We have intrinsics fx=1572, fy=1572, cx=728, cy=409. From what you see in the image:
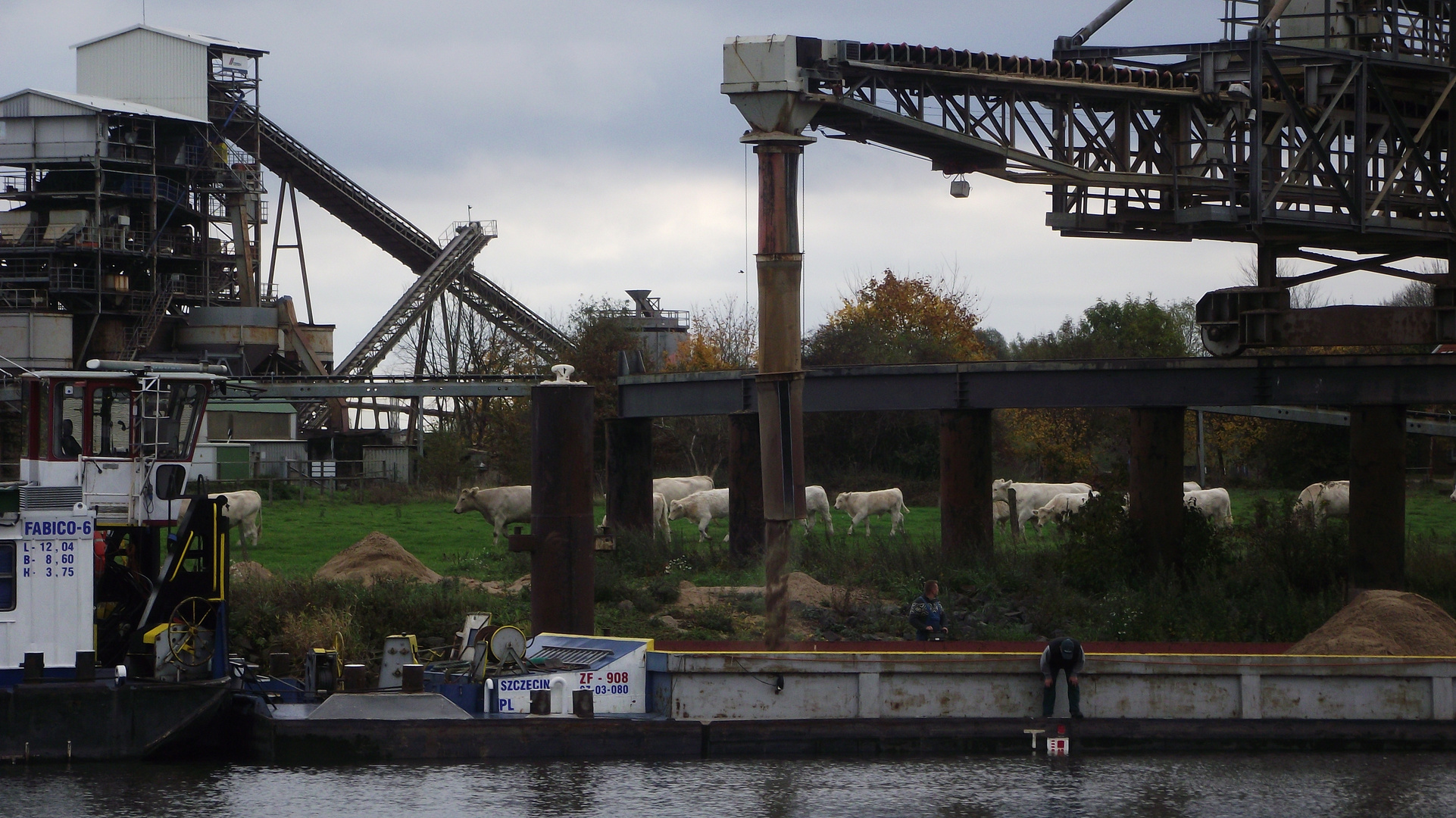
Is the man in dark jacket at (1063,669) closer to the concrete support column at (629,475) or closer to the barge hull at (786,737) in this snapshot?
the barge hull at (786,737)

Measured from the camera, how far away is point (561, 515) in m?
23.0

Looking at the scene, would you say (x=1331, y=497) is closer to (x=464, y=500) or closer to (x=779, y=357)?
(x=464, y=500)

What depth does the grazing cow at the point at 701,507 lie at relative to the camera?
43719 mm

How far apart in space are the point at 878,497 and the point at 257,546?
694 inches

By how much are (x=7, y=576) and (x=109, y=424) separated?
2405 mm

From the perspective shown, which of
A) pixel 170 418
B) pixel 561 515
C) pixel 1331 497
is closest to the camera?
pixel 170 418

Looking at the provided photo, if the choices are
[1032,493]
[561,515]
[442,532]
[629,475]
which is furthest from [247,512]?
[1032,493]

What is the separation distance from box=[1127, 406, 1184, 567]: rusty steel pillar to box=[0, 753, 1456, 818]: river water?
10.8 meters

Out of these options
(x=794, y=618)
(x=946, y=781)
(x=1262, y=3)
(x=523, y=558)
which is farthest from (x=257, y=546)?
(x=1262, y=3)

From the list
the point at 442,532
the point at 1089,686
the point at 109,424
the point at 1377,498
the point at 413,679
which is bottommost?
the point at 1089,686

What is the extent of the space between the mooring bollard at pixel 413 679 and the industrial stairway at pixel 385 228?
56916 millimetres

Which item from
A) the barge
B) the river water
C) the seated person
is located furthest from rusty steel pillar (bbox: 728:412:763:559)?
the seated person

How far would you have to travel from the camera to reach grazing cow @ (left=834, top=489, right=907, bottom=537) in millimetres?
45000

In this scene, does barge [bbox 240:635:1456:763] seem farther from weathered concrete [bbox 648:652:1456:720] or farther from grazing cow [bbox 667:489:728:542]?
grazing cow [bbox 667:489:728:542]
